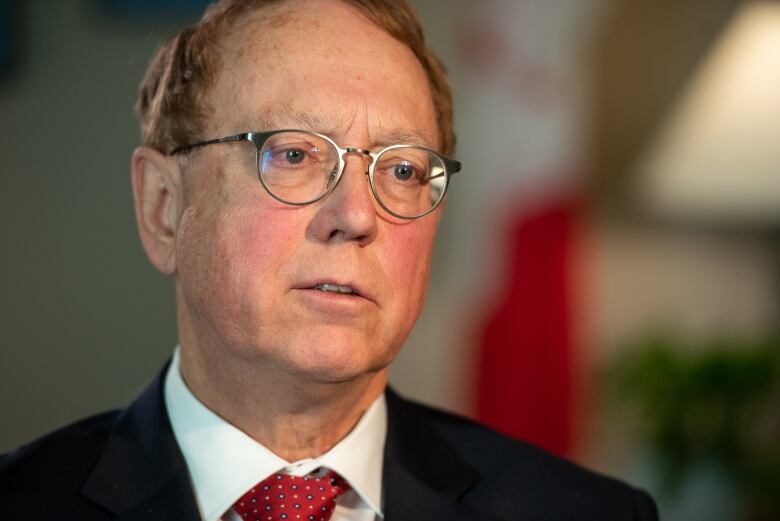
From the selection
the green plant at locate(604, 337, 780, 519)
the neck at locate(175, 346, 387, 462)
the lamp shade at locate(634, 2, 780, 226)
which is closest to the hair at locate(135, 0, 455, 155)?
the neck at locate(175, 346, 387, 462)

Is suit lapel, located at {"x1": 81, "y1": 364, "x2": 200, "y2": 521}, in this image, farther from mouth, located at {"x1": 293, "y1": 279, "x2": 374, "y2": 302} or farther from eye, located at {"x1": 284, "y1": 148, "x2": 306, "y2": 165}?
eye, located at {"x1": 284, "y1": 148, "x2": 306, "y2": 165}

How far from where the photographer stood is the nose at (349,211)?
149 cm

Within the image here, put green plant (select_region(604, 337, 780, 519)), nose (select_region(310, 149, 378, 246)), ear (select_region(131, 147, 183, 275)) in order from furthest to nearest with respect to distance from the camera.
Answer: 1. green plant (select_region(604, 337, 780, 519))
2. ear (select_region(131, 147, 183, 275))
3. nose (select_region(310, 149, 378, 246))

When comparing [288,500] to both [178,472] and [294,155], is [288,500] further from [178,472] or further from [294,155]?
[294,155]

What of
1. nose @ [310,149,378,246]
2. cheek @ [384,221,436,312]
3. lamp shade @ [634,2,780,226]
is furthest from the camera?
lamp shade @ [634,2,780,226]

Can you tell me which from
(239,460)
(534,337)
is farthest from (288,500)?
(534,337)

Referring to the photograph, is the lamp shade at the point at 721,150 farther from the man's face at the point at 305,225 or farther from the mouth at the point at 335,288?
the mouth at the point at 335,288

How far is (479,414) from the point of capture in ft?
13.6

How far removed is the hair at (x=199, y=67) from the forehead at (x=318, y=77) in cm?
3

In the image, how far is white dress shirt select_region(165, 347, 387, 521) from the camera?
1588 mm

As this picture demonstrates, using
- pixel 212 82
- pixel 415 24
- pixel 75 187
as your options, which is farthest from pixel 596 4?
pixel 212 82

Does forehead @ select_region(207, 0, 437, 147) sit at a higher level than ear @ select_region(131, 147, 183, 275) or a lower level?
higher

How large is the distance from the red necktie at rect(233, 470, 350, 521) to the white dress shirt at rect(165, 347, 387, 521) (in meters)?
0.02

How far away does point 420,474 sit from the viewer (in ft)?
5.62
